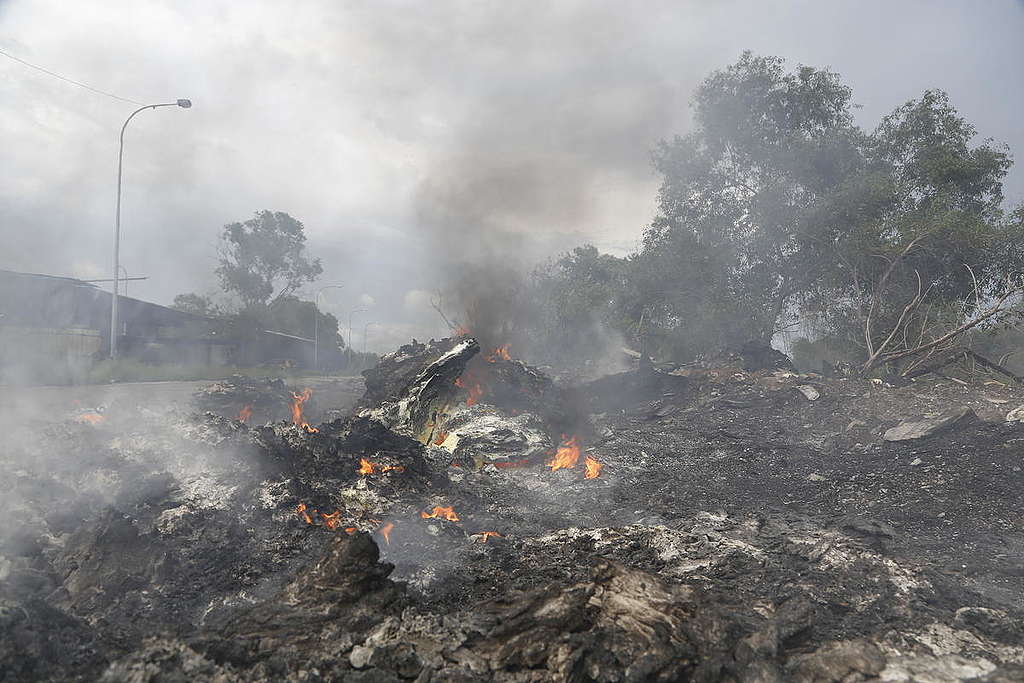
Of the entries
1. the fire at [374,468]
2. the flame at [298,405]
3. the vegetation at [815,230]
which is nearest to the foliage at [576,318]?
the vegetation at [815,230]

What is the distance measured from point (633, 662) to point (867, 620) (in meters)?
2.53

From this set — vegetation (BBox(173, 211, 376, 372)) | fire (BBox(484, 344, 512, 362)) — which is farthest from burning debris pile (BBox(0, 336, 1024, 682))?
vegetation (BBox(173, 211, 376, 372))

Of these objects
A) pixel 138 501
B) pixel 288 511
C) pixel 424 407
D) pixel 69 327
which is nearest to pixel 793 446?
pixel 424 407

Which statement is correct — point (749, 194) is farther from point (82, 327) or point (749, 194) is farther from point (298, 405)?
point (82, 327)

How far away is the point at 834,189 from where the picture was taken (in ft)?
63.7

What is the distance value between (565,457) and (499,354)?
4234 mm

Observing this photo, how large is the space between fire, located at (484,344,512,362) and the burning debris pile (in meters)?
0.88

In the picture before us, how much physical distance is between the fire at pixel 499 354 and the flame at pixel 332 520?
684cm

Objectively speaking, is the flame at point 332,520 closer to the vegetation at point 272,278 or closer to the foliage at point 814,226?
the foliage at point 814,226

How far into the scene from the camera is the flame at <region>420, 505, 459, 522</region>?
759 cm

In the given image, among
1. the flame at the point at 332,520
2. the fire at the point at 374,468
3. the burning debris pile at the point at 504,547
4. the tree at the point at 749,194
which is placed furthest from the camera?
the tree at the point at 749,194

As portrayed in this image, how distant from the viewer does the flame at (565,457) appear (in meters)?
10.6

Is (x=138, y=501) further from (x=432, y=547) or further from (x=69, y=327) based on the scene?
(x=69, y=327)

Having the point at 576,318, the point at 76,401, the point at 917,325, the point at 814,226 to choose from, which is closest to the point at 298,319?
the point at 576,318
